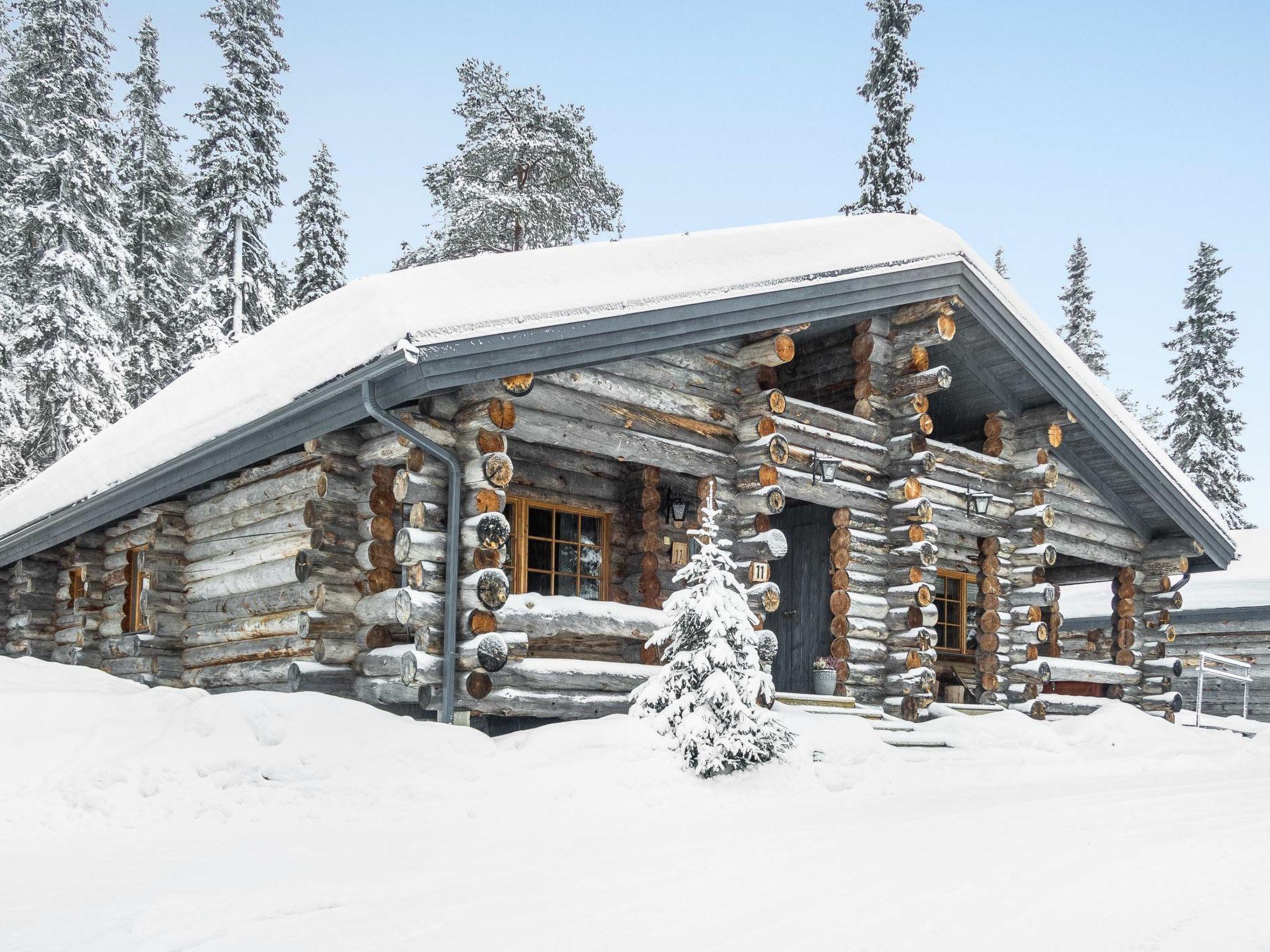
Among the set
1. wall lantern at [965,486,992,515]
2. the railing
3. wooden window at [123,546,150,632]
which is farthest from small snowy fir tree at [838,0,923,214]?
wooden window at [123,546,150,632]

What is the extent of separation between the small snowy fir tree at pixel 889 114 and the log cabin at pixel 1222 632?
11.3 meters

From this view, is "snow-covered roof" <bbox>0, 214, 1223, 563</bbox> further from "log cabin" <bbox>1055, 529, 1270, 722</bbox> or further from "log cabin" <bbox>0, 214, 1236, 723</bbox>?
"log cabin" <bbox>1055, 529, 1270, 722</bbox>

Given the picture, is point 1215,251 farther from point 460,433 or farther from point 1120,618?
point 460,433

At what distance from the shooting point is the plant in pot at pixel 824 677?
11.6 metres

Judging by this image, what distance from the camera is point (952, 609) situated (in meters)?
15.2

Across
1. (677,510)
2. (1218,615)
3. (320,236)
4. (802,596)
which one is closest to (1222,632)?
(1218,615)

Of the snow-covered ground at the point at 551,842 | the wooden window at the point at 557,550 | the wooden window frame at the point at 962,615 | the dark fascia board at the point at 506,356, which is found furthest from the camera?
the wooden window frame at the point at 962,615

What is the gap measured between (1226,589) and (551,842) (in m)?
18.2

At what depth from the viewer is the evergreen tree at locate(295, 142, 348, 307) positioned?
1153 inches

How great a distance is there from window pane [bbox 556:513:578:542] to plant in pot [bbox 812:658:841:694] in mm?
3076

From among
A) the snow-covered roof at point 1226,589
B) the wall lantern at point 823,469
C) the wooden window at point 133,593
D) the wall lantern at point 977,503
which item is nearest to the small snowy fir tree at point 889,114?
the snow-covered roof at point 1226,589

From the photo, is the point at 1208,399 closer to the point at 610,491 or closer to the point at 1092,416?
the point at 1092,416

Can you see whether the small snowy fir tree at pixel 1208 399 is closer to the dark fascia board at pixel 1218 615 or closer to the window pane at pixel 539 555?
the dark fascia board at pixel 1218 615

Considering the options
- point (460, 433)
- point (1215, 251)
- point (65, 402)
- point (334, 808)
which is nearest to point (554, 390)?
point (460, 433)
